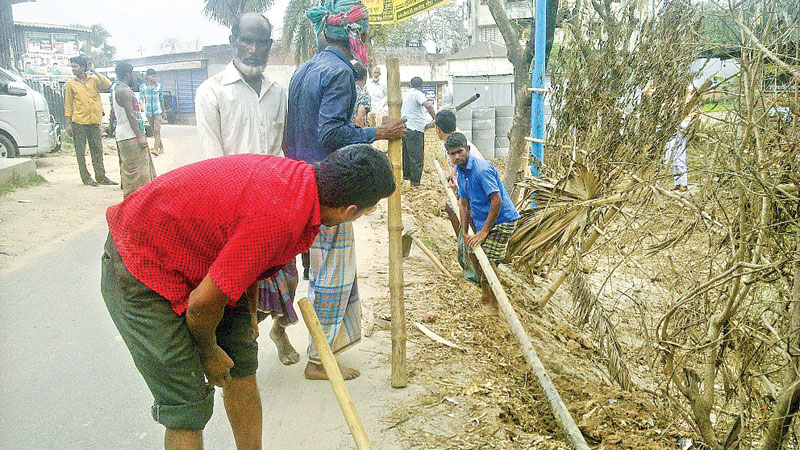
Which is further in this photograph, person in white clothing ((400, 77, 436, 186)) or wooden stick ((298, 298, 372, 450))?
person in white clothing ((400, 77, 436, 186))

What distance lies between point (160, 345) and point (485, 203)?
3.73m

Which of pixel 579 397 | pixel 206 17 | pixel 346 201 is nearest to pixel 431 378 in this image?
pixel 579 397

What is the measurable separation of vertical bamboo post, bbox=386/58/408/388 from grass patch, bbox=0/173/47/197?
756 cm

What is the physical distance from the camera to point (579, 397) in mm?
4465

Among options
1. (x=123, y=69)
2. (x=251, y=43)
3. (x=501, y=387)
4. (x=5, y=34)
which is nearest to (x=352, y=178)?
(x=251, y=43)

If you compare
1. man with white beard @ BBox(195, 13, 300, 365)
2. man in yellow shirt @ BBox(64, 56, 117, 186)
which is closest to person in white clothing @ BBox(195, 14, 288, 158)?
man with white beard @ BBox(195, 13, 300, 365)

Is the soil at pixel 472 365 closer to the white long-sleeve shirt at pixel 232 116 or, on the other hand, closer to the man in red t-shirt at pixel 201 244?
the man in red t-shirt at pixel 201 244

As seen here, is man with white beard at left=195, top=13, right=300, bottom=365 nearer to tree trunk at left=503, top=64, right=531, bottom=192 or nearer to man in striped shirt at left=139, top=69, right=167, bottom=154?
tree trunk at left=503, top=64, right=531, bottom=192

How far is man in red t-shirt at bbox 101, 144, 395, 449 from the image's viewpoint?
2195 mm

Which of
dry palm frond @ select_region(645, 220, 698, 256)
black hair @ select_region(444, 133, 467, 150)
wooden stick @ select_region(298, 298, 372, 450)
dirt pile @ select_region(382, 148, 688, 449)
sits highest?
black hair @ select_region(444, 133, 467, 150)

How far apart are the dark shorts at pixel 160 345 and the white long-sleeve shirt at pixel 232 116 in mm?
1566

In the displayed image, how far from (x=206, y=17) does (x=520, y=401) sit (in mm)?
32759

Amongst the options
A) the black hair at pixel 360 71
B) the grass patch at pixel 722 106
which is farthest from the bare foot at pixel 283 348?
the grass patch at pixel 722 106

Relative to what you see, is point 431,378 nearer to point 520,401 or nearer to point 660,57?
point 520,401
